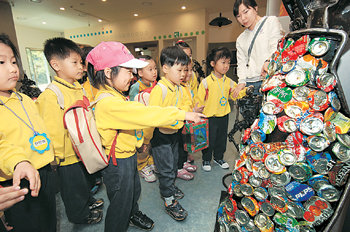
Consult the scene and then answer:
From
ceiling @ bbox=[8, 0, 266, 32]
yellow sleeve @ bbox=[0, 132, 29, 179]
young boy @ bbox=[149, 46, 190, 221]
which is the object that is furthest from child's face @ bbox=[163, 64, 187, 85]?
ceiling @ bbox=[8, 0, 266, 32]

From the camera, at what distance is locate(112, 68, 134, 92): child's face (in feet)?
3.35

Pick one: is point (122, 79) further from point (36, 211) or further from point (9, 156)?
point (36, 211)

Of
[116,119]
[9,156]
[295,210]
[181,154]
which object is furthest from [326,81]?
[181,154]

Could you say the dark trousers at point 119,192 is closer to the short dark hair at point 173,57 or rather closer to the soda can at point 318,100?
the short dark hair at point 173,57

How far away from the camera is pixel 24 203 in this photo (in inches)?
34.6

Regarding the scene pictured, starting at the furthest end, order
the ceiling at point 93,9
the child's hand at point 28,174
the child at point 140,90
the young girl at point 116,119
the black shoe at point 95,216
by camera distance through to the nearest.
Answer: the ceiling at point 93,9 < the child at point 140,90 < the black shoe at point 95,216 < the young girl at point 116,119 < the child's hand at point 28,174

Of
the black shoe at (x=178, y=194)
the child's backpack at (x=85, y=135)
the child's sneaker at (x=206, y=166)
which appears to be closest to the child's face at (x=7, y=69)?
the child's backpack at (x=85, y=135)

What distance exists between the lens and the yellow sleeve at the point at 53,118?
115cm

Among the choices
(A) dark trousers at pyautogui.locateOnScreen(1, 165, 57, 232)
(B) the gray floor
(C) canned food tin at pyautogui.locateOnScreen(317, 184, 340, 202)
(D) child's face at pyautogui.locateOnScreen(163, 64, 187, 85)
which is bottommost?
(B) the gray floor

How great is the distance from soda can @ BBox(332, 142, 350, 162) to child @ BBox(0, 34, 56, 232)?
112cm

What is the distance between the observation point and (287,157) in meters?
0.65

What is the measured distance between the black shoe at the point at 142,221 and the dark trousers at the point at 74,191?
368 mm

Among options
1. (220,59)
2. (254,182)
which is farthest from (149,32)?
(254,182)

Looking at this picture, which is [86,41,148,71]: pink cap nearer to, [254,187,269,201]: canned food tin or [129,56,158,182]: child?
[254,187,269,201]: canned food tin
